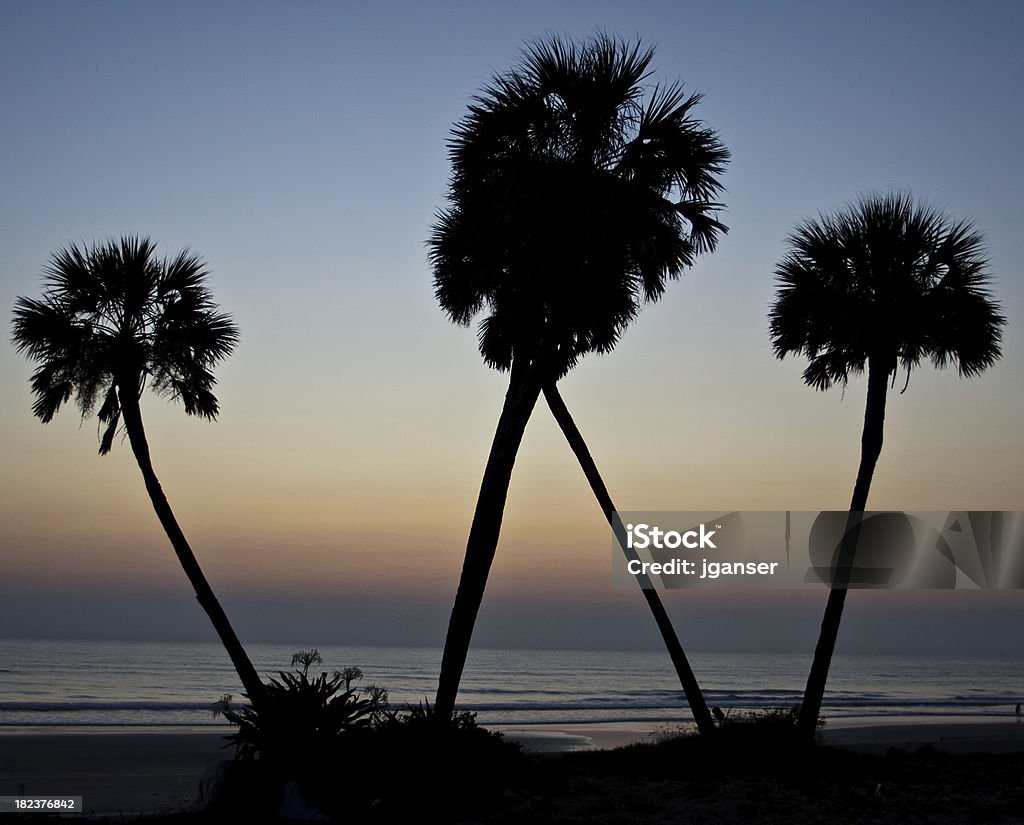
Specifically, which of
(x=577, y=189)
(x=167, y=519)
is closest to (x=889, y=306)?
(x=577, y=189)

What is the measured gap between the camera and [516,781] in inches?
513

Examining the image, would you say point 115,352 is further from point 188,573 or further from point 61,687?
point 61,687

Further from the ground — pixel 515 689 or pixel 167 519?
pixel 167 519

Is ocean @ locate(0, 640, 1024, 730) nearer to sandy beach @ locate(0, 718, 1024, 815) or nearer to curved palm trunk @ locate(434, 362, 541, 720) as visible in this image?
sandy beach @ locate(0, 718, 1024, 815)

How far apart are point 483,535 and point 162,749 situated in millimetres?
15165

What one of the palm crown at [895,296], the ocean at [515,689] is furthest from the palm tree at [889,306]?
the ocean at [515,689]

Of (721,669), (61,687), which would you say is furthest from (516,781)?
(721,669)

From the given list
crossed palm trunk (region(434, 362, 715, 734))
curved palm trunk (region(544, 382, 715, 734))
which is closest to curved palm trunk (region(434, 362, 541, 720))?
crossed palm trunk (region(434, 362, 715, 734))

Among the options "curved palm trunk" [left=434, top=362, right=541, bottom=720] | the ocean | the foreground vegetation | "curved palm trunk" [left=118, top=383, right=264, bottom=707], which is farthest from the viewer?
the ocean

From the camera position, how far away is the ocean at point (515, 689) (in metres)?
39.6

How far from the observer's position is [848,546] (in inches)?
697

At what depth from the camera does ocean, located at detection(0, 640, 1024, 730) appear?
130ft

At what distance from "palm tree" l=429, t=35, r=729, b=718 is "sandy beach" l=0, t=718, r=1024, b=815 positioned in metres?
6.03

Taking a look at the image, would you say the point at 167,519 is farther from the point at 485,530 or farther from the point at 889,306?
the point at 889,306
